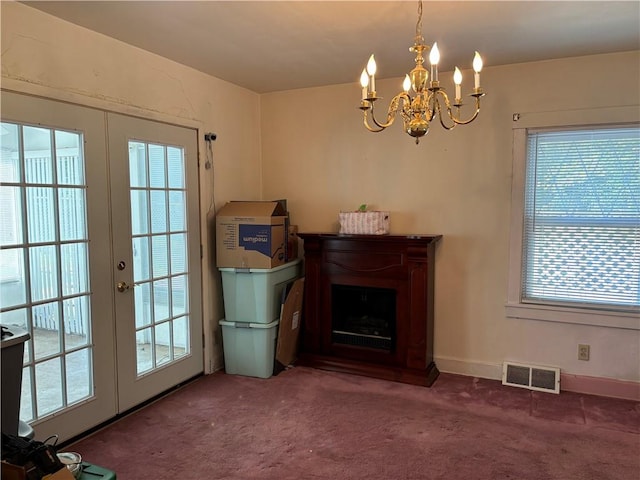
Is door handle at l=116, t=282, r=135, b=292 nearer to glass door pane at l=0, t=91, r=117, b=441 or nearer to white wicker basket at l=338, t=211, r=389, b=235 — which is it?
glass door pane at l=0, t=91, r=117, b=441

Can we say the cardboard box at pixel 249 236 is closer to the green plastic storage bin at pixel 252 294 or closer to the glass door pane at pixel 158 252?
the green plastic storage bin at pixel 252 294

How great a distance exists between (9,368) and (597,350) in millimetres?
3564

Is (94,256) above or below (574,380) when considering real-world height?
above

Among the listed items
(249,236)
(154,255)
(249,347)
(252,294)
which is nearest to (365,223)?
(249,236)

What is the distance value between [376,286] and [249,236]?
1.07m

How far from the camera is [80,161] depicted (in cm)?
271

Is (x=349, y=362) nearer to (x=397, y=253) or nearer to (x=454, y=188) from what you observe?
(x=397, y=253)

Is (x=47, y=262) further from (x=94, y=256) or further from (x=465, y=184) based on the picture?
(x=465, y=184)

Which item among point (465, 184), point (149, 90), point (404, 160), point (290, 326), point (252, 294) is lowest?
point (290, 326)

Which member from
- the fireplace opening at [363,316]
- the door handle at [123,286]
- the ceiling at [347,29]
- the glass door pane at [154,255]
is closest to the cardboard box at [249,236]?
the glass door pane at [154,255]

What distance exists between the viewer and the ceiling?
242 cm

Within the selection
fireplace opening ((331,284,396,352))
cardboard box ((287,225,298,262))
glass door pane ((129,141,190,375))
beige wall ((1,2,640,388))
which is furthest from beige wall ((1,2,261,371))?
fireplace opening ((331,284,396,352))

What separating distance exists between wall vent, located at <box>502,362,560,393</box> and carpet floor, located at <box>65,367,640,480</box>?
3.0 inches

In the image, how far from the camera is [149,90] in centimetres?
315
